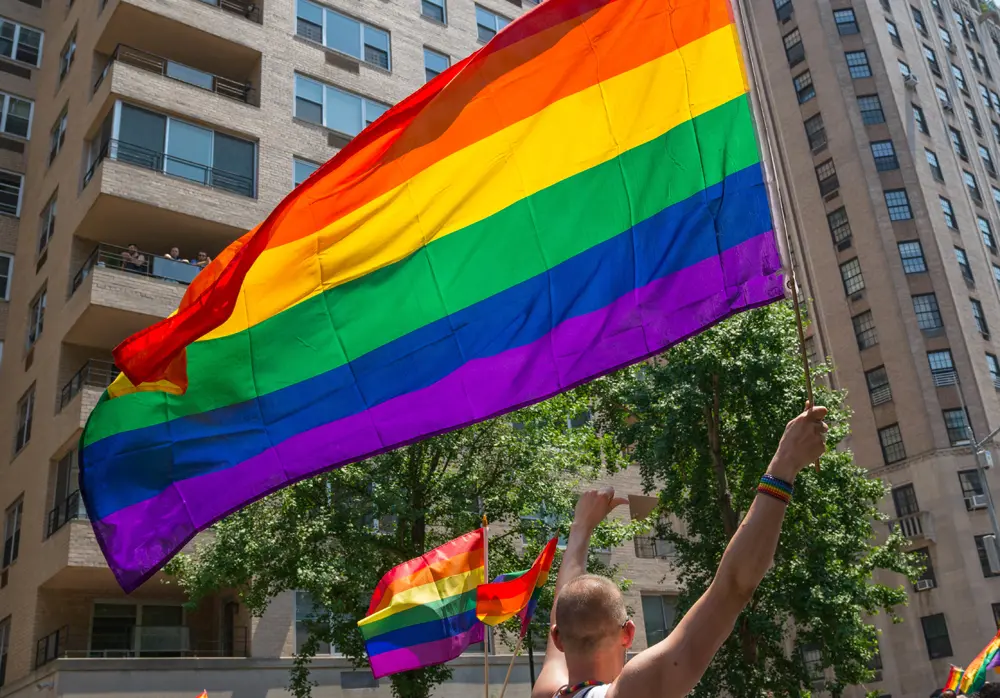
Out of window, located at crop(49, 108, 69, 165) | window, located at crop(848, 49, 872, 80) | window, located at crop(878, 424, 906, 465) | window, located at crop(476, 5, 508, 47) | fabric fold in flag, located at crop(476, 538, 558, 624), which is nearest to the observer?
fabric fold in flag, located at crop(476, 538, 558, 624)

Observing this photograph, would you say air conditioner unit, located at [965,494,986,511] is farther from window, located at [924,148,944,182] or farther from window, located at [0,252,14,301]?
window, located at [0,252,14,301]

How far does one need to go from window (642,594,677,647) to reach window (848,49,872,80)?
35.3m

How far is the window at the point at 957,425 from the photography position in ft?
158

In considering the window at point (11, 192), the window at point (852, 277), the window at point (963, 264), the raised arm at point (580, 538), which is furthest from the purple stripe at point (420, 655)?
the window at point (963, 264)

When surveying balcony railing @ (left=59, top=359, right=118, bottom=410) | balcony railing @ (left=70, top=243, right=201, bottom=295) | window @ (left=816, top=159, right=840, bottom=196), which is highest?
window @ (left=816, top=159, right=840, bottom=196)

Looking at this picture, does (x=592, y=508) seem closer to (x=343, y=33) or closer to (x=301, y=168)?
(x=301, y=168)

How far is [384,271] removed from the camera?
690 cm

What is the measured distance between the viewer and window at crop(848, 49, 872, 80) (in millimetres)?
56688

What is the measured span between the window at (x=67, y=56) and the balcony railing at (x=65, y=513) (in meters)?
16.0

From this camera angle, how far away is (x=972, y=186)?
5834 centimetres

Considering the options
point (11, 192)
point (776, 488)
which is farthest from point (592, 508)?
point (11, 192)

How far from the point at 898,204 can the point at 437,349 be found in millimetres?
51796

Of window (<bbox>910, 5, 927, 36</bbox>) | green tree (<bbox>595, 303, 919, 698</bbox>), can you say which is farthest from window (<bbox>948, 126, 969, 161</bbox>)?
green tree (<bbox>595, 303, 919, 698</bbox>)

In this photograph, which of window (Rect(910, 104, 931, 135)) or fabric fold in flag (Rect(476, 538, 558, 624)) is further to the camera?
window (Rect(910, 104, 931, 135))
